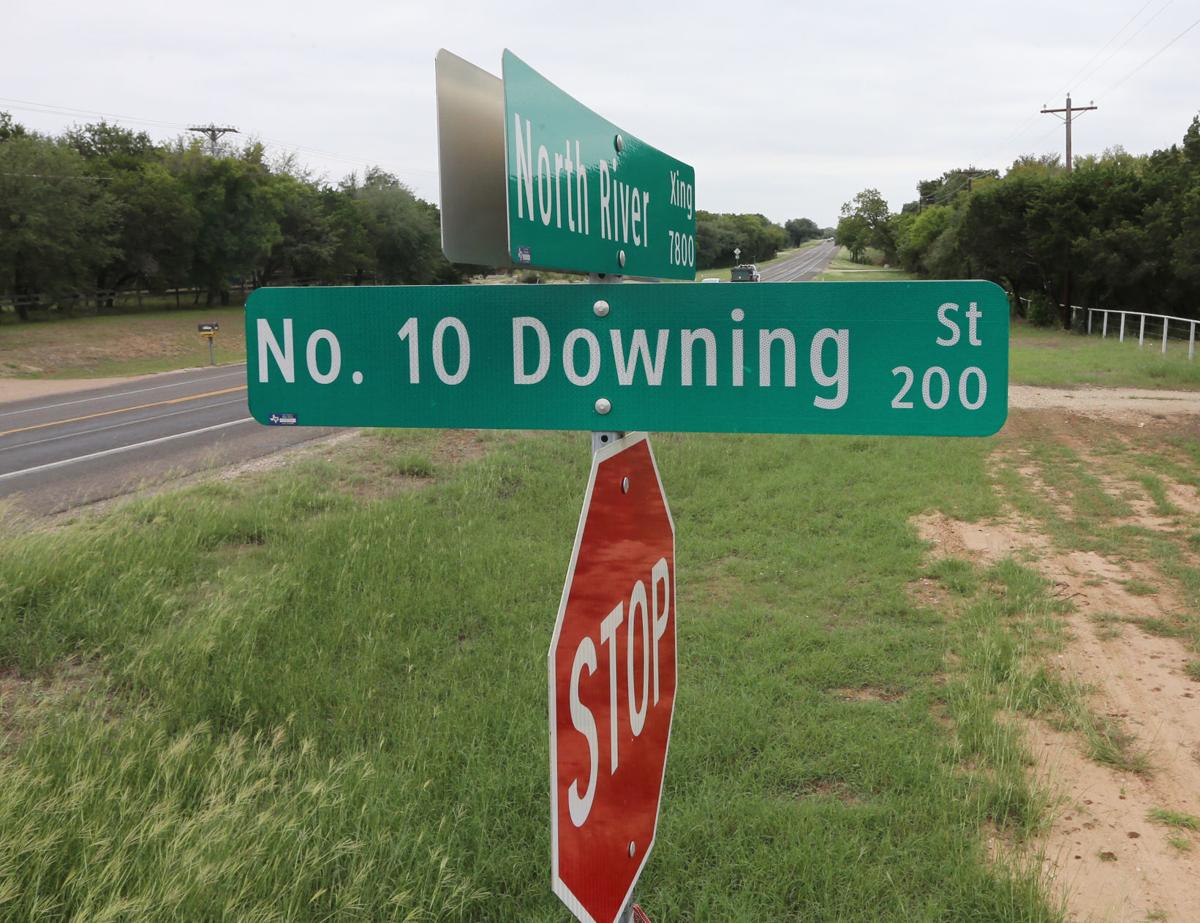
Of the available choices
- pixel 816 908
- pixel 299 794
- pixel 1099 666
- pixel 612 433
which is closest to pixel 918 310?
pixel 612 433

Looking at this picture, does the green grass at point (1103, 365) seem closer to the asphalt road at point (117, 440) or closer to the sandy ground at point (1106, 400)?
the sandy ground at point (1106, 400)

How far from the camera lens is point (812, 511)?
335 inches

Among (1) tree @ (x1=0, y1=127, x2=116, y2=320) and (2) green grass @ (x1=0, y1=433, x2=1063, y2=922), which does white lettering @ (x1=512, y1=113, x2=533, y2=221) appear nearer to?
(2) green grass @ (x1=0, y1=433, x2=1063, y2=922)

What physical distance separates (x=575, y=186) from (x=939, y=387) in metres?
0.78

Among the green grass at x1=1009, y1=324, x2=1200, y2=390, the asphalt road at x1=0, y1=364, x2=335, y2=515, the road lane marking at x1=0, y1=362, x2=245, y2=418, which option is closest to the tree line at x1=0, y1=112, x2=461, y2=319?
the road lane marking at x1=0, y1=362, x2=245, y2=418

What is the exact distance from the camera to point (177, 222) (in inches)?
1716

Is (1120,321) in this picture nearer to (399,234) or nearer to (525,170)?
(525,170)

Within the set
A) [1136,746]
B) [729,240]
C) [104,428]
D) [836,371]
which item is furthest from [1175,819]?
[729,240]

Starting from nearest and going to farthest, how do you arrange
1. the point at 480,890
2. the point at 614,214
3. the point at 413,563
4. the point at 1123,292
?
the point at 614,214
the point at 480,890
the point at 413,563
the point at 1123,292

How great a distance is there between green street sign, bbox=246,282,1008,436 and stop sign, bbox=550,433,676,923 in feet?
0.51

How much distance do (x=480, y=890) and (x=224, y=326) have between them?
40771 millimetres

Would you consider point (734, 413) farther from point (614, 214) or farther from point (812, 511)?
point (812, 511)

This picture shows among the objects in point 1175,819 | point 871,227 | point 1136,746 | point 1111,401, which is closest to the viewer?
point 1175,819

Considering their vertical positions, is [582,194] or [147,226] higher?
[147,226]
